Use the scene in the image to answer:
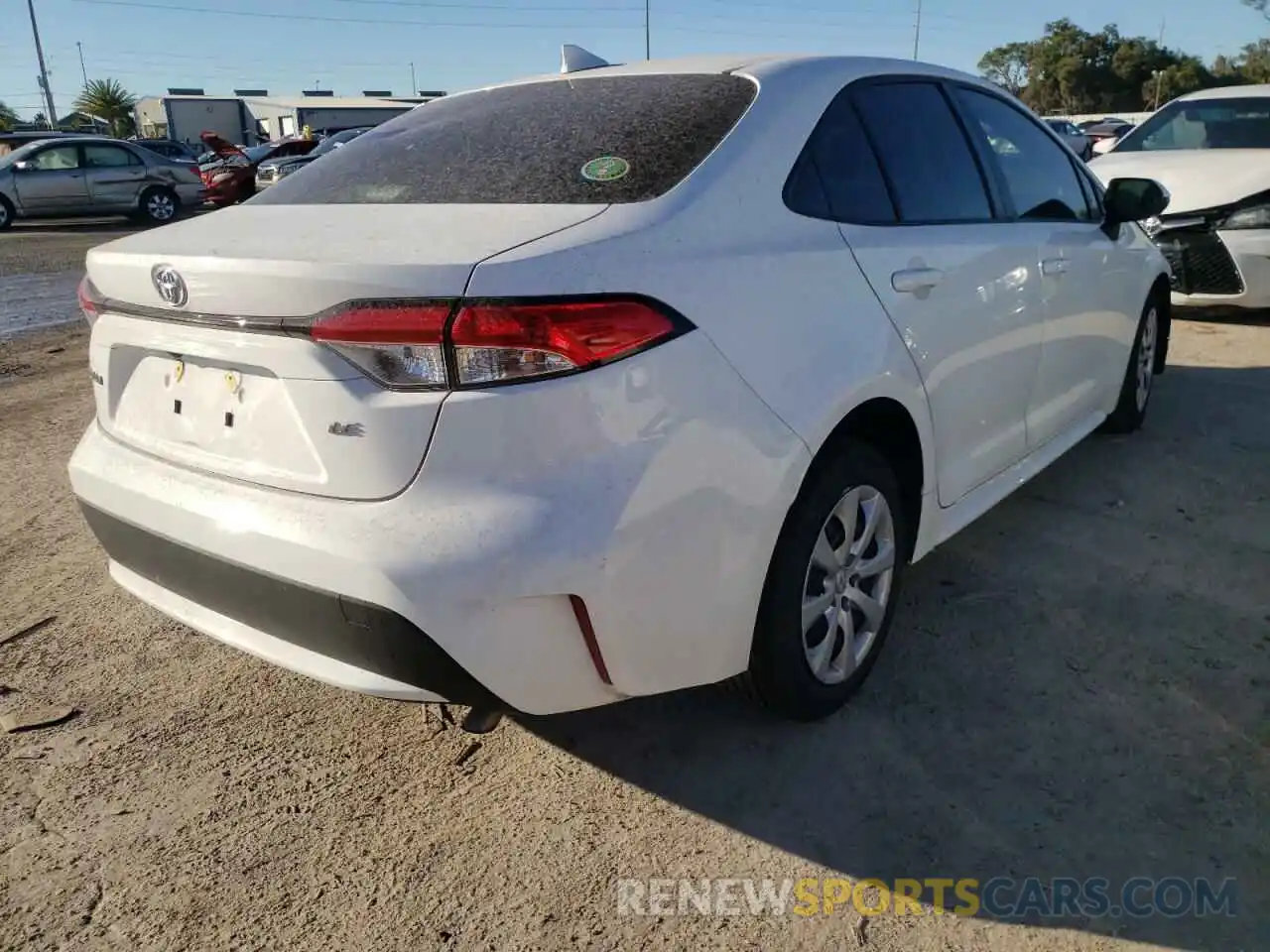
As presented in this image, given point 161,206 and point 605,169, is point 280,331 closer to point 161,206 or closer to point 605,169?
point 605,169

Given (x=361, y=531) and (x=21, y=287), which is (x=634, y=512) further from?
(x=21, y=287)

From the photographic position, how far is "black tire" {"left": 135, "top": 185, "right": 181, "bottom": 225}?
58.2 ft

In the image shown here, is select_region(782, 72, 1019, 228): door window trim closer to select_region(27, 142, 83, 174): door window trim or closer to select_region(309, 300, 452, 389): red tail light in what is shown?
select_region(309, 300, 452, 389): red tail light

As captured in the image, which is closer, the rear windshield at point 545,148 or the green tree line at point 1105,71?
the rear windshield at point 545,148

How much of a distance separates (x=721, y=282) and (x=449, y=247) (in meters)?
0.55

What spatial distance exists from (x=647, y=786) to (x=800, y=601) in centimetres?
58

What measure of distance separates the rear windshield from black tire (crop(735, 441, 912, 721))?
781mm

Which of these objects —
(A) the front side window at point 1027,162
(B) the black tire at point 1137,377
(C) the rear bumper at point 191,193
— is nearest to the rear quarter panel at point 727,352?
(A) the front side window at point 1027,162

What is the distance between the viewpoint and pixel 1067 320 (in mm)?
3627

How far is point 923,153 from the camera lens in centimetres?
296

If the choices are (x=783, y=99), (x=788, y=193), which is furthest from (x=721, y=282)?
(x=783, y=99)

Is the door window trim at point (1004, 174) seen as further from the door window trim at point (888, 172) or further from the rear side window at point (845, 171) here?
the rear side window at point (845, 171)

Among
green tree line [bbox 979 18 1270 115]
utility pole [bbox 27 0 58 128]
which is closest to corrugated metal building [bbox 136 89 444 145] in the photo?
A: utility pole [bbox 27 0 58 128]

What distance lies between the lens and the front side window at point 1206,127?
298 inches
